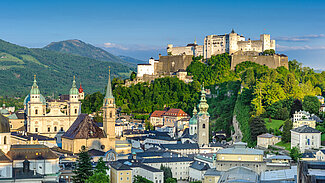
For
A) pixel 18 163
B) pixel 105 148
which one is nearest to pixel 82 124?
pixel 105 148

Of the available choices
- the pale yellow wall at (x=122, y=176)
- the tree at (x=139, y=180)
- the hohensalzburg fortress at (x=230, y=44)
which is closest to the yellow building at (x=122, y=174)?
the pale yellow wall at (x=122, y=176)

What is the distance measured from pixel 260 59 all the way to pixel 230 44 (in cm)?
651

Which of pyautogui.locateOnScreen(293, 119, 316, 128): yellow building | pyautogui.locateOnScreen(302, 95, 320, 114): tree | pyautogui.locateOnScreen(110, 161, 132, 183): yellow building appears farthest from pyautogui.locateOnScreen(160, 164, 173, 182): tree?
pyautogui.locateOnScreen(302, 95, 320, 114): tree

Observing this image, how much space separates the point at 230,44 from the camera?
313ft

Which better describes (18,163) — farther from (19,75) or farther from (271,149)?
(19,75)

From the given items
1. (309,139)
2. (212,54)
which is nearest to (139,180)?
(309,139)

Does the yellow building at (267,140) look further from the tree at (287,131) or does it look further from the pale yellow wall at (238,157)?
the pale yellow wall at (238,157)

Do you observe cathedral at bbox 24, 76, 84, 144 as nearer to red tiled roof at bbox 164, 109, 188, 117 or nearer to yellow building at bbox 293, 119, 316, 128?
red tiled roof at bbox 164, 109, 188, 117

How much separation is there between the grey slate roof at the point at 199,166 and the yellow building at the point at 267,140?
698 cm

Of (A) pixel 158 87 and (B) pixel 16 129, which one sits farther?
(A) pixel 158 87

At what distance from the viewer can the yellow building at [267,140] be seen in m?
57.5

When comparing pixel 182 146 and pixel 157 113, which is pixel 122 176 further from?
pixel 157 113

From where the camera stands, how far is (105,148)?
5941cm

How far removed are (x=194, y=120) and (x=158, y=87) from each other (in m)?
22.6
